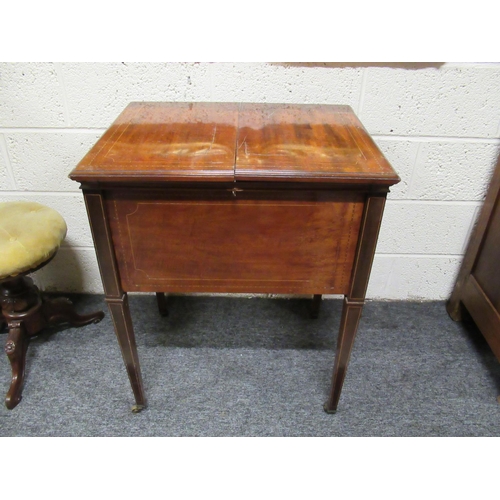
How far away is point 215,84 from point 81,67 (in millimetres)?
415

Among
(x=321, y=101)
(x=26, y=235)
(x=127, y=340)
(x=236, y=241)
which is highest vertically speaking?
(x=321, y=101)

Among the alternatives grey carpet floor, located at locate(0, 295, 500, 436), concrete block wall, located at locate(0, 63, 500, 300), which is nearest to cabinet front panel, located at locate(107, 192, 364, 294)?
grey carpet floor, located at locate(0, 295, 500, 436)

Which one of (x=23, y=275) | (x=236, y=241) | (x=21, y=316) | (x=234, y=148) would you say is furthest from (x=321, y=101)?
(x=21, y=316)

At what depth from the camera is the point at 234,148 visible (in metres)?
0.96

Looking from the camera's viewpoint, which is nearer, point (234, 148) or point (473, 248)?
point (234, 148)

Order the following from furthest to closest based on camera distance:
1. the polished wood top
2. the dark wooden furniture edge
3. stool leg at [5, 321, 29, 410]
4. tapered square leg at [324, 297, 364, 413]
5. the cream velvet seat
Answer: the dark wooden furniture edge
stool leg at [5, 321, 29, 410]
the cream velvet seat
tapered square leg at [324, 297, 364, 413]
the polished wood top

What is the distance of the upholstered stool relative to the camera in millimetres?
1199

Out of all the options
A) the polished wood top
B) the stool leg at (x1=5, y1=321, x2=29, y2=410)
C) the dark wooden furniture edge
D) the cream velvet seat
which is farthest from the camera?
the dark wooden furniture edge

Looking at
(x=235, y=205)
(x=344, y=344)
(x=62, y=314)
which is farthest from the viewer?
(x=62, y=314)

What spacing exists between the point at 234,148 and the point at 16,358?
97 centimetres

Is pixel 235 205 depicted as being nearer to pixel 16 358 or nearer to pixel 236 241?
pixel 236 241

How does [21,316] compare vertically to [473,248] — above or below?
below

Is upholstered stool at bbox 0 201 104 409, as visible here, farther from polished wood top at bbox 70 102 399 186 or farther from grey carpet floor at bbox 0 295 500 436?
polished wood top at bbox 70 102 399 186

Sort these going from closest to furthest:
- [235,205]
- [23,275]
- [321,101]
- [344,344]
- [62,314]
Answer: [235,205] < [344,344] < [23,275] < [321,101] < [62,314]
